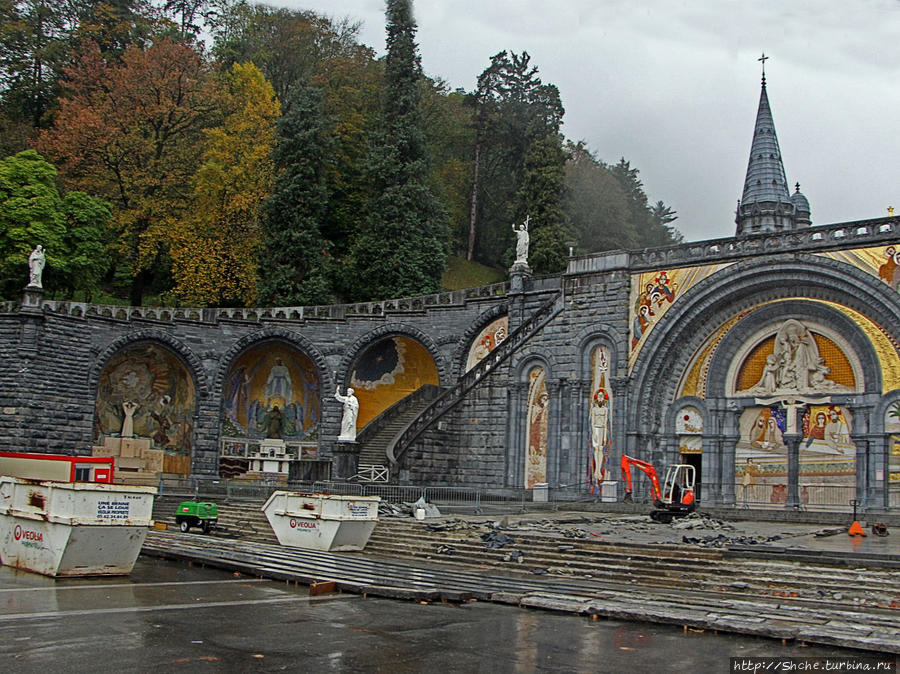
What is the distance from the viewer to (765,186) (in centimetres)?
3656

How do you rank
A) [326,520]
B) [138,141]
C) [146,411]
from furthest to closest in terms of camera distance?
[138,141] → [146,411] → [326,520]

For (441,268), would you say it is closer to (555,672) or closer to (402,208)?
(402,208)

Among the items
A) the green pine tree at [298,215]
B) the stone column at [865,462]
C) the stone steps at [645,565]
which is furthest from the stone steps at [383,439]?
the stone column at [865,462]

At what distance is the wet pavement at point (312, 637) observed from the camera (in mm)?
8688

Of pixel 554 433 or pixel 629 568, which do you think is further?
pixel 554 433

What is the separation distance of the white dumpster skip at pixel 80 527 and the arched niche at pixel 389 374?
20.1m

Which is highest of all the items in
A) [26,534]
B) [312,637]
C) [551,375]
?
[551,375]

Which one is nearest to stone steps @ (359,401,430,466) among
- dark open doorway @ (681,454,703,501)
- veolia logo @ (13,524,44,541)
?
dark open doorway @ (681,454,703,501)

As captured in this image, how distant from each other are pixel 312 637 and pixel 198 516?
12152 millimetres

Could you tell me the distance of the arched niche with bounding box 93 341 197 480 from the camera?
32.4 m

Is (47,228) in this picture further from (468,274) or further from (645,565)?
(645,565)

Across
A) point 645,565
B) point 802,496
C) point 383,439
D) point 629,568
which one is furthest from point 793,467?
point 383,439

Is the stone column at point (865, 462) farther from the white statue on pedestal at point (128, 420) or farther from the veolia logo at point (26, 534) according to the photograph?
the white statue on pedestal at point (128, 420)

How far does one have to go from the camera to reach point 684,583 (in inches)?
572
